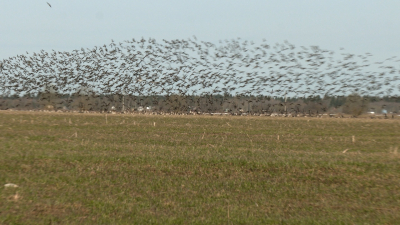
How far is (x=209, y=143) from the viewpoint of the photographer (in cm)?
2033

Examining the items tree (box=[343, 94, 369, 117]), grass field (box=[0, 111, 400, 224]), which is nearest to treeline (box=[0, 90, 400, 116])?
tree (box=[343, 94, 369, 117])

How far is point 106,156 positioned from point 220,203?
6196 millimetres

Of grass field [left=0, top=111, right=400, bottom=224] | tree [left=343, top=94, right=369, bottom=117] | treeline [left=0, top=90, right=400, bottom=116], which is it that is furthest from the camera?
tree [left=343, top=94, right=369, bottom=117]

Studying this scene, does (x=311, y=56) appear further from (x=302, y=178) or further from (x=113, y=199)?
(x=113, y=199)

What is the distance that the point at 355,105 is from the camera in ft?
234

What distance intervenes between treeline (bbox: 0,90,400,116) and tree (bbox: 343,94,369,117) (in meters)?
3.06

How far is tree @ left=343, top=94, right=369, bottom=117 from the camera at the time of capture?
225ft

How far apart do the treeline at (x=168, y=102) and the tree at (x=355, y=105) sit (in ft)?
10.0

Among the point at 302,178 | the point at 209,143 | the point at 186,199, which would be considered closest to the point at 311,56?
the point at 209,143

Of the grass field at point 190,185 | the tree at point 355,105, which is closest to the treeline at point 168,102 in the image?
the tree at point 355,105

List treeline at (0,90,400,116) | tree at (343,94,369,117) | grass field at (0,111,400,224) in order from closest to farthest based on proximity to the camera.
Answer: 1. grass field at (0,111,400,224)
2. treeline at (0,90,400,116)
3. tree at (343,94,369,117)

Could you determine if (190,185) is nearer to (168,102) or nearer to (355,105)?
(168,102)

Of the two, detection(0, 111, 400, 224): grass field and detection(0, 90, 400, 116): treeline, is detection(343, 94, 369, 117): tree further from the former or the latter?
detection(0, 111, 400, 224): grass field

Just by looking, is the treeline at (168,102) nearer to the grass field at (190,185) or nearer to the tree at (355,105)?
the tree at (355,105)
